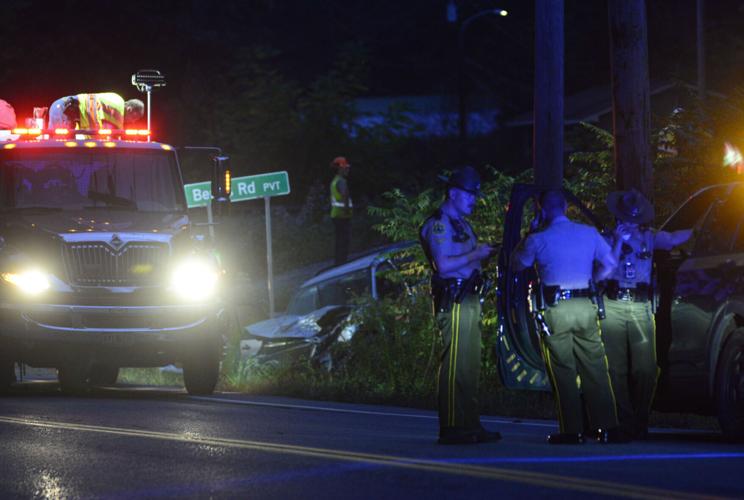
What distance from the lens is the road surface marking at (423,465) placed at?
8867 mm

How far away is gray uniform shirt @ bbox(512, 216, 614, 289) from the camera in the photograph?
11.2 meters

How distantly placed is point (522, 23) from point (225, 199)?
52291 millimetres

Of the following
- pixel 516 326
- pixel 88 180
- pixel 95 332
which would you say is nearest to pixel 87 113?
pixel 88 180

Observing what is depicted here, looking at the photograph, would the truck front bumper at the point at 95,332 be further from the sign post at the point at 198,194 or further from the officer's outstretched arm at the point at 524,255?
the sign post at the point at 198,194

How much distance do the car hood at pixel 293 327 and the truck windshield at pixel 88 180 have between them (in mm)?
2775

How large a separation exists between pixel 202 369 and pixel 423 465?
7.21 metres

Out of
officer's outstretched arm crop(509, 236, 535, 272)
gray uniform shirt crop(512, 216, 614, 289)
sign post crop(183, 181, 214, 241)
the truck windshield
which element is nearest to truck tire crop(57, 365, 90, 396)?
the truck windshield

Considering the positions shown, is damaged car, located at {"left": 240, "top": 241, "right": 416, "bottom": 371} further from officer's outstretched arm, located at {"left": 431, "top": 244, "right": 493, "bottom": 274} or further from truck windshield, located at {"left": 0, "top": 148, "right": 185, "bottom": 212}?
officer's outstretched arm, located at {"left": 431, "top": 244, "right": 493, "bottom": 274}

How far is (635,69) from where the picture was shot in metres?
15.0

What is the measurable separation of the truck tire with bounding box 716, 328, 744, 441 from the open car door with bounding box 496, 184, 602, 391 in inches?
53.6

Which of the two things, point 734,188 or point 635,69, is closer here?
point 734,188

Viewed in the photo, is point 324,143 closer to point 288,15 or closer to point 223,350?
point 223,350

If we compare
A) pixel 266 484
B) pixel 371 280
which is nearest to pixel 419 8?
pixel 371 280

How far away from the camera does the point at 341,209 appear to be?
28.6 m
